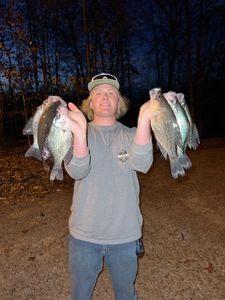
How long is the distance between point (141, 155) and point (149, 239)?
3416mm

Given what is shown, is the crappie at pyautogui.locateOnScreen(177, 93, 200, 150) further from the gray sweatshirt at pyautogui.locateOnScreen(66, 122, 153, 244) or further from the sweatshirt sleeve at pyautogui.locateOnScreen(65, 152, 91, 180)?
the sweatshirt sleeve at pyautogui.locateOnScreen(65, 152, 91, 180)

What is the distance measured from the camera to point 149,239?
5.36 metres

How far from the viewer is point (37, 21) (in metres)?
19.2

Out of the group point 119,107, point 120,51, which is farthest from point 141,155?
point 120,51

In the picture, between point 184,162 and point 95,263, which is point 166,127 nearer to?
point 184,162

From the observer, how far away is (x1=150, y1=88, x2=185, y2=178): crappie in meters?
1.92

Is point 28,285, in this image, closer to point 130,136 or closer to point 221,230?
point 130,136

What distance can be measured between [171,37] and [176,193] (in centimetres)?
1766

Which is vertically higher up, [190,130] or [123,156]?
[190,130]

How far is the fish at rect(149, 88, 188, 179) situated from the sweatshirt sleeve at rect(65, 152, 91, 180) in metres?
0.48

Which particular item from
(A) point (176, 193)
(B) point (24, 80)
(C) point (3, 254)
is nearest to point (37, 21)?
(B) point (24, 80)

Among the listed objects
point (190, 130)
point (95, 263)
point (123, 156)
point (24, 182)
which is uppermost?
point (190, 130)

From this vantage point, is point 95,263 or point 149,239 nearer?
point 95,263

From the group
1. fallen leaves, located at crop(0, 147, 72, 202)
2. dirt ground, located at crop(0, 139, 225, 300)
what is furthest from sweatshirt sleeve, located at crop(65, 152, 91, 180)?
fallen leaves, located at crop(0, 147, 72, 202)
